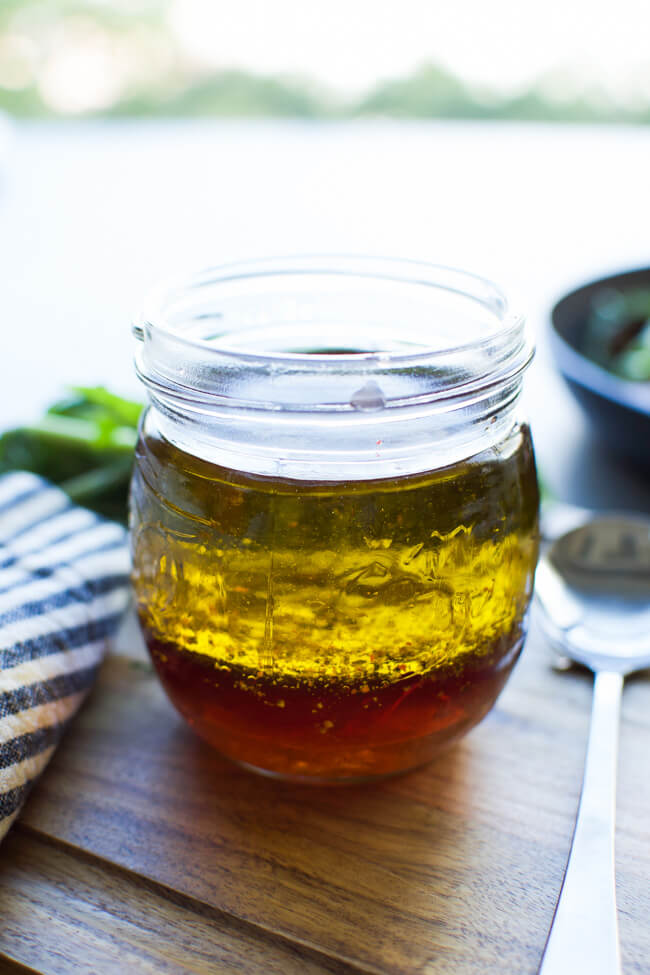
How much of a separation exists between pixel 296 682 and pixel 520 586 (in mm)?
167

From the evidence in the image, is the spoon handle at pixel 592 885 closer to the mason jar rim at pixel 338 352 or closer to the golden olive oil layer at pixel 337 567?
the golden olive oil layer at pixel 337 567

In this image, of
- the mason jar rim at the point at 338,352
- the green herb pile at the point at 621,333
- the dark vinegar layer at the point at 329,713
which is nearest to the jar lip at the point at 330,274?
the mason jar rim at the point at 338,352

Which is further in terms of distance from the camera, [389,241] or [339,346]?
[389,241]

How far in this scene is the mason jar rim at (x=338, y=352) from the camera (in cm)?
51

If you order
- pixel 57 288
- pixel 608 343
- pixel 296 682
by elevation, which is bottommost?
pixel 57 288

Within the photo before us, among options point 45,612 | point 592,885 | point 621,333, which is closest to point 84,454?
point 45,612

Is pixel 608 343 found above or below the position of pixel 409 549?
below

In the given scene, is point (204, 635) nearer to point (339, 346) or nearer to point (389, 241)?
point (339, 346)

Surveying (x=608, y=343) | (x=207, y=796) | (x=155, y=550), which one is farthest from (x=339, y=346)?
(x=608, y=343)

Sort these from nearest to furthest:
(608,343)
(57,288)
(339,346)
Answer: (339,346)
(608,343)
(57,288)

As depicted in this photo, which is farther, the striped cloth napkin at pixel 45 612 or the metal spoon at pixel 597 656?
the striped cloth napkin at pixel 45 612

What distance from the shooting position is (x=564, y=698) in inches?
28.6

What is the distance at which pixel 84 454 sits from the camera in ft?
3.06

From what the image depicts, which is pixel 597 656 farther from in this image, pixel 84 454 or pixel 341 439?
pixel 84 454
